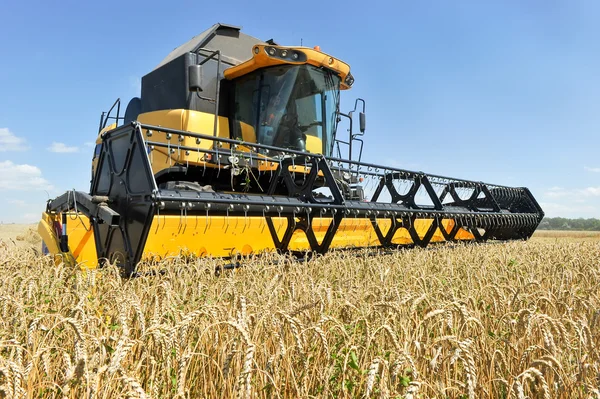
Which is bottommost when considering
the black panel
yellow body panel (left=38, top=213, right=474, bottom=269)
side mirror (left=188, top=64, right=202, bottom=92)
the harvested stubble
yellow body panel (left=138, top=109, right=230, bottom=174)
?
the harvested stubble

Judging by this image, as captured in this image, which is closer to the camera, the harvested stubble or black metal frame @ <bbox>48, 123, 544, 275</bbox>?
the harvested stubble

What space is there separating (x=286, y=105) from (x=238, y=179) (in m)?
1.08

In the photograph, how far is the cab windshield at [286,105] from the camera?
5.17 meters

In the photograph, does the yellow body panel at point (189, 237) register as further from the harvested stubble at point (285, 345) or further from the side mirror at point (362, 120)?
the side mirror at point (362, 120)

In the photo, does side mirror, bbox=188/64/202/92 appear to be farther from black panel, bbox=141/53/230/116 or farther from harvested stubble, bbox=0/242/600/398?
harvested stubble, bbox=0/242/600/398

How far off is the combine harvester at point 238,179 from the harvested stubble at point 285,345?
0.60 meters

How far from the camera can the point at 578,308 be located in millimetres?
2512

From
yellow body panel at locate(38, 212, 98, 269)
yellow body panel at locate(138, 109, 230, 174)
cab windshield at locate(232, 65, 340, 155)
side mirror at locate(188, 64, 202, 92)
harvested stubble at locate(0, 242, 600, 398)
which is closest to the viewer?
harvested stubble at locate(0, 242, 600, 398)

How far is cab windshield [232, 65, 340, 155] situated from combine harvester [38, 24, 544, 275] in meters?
0.01

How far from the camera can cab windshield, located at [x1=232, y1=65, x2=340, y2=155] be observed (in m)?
5.17

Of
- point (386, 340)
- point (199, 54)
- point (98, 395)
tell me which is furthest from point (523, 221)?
point (98, 395)

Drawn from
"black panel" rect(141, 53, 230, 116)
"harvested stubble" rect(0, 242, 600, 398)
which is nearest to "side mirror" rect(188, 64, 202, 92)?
"black panel" rect(141, 53, 230, 116)

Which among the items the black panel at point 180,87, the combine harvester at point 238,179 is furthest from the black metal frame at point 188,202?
the black panel at point 180,87

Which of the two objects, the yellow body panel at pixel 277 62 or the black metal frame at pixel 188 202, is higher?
the yellow body panel at pixel 277 62
